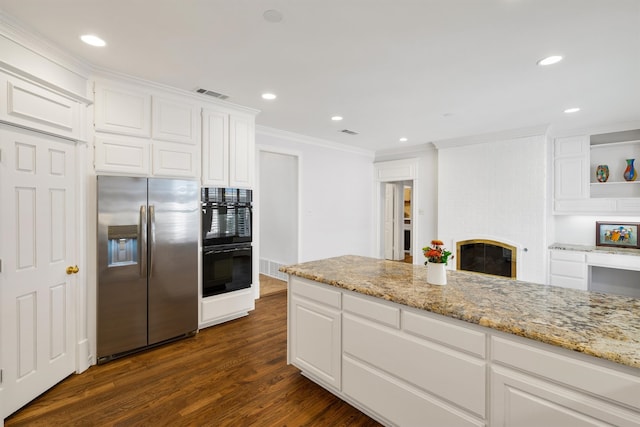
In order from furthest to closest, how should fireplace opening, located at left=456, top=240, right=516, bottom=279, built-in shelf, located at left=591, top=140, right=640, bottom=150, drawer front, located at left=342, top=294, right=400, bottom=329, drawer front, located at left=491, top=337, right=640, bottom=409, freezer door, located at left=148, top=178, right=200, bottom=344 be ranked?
fireplace opening, located at left=456, top=240, right=516, bottom=279 → built-in shelf, located at left=591, top=140, right=640, bottom=150 → freezer door, located at left=148, top=178, right=200, bottom=344 → drawer front, located at left=342, top=294, right=400, bottom=329 → drawer front, located at left=491, top=337, right=640, bottom=409

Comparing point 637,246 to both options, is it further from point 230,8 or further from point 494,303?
point 230,8

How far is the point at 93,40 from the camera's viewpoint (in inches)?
88.0

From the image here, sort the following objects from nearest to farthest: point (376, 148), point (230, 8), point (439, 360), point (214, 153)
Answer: point (439, 360) → point (230, 8) → point (214, 153) → point (376, 148)

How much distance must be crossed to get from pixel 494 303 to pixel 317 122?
134 inches

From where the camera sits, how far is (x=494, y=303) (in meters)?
1.68

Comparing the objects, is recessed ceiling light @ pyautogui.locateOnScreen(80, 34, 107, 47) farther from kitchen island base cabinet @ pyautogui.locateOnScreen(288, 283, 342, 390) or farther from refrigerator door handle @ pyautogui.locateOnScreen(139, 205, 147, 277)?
kitchen island base cabinet @ pyautogui.locateOnScreen(288, 283, 342, 390)

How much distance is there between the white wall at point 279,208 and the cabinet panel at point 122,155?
229 cm

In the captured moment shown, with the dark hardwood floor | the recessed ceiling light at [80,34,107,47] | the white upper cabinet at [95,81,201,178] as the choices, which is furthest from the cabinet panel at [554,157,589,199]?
the recessed ceiling light at [80,34,107,47]

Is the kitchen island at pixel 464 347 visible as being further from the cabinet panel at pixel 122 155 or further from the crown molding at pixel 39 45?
the crown molding at pixel 39 45

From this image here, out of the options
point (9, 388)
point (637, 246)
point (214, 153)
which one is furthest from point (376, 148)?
point (9, 388)

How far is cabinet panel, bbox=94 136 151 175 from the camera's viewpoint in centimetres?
275

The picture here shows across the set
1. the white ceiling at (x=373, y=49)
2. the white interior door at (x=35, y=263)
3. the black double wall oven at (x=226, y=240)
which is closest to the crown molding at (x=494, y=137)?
the white ceiling at (x=373, y=49)

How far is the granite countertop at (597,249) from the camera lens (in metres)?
4.10

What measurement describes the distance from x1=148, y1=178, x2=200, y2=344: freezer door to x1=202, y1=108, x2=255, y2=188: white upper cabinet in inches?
14.4
